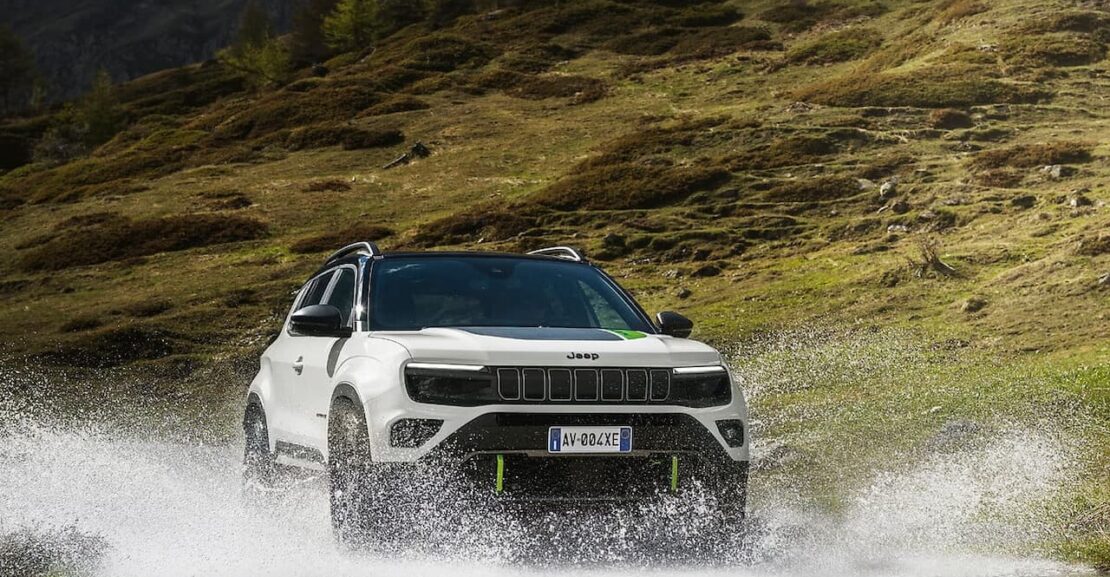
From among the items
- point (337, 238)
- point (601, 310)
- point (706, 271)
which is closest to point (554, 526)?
point (601, 310)

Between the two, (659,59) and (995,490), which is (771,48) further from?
(995,490)

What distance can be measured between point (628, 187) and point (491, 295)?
28485mm

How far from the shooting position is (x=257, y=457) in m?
8.81

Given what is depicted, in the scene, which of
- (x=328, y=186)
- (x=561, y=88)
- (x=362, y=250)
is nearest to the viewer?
(x=362, y=250)

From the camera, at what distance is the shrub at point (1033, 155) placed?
31045 millimetres

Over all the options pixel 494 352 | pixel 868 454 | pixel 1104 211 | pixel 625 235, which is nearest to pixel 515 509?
pixel 494 352

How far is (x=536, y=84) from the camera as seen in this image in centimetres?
5769

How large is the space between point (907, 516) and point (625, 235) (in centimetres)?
2309

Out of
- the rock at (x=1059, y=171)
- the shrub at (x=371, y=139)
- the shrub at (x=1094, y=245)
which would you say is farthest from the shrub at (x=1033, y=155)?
the shrub at (x=371, y=139)

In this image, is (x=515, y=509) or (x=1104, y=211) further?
(x=1104, y=211)

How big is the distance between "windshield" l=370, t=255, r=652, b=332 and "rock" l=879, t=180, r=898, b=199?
2425 cm

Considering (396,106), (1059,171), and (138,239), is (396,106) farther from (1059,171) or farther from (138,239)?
(1059,171)

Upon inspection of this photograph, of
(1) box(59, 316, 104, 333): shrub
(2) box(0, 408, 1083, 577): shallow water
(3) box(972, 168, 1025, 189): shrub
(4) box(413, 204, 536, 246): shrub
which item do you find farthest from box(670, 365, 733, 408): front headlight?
(4) box(413, 204, 536, 246): shrub

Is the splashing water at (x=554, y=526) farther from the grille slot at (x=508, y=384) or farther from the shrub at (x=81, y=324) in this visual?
the shrub at (x=81, y=324)
